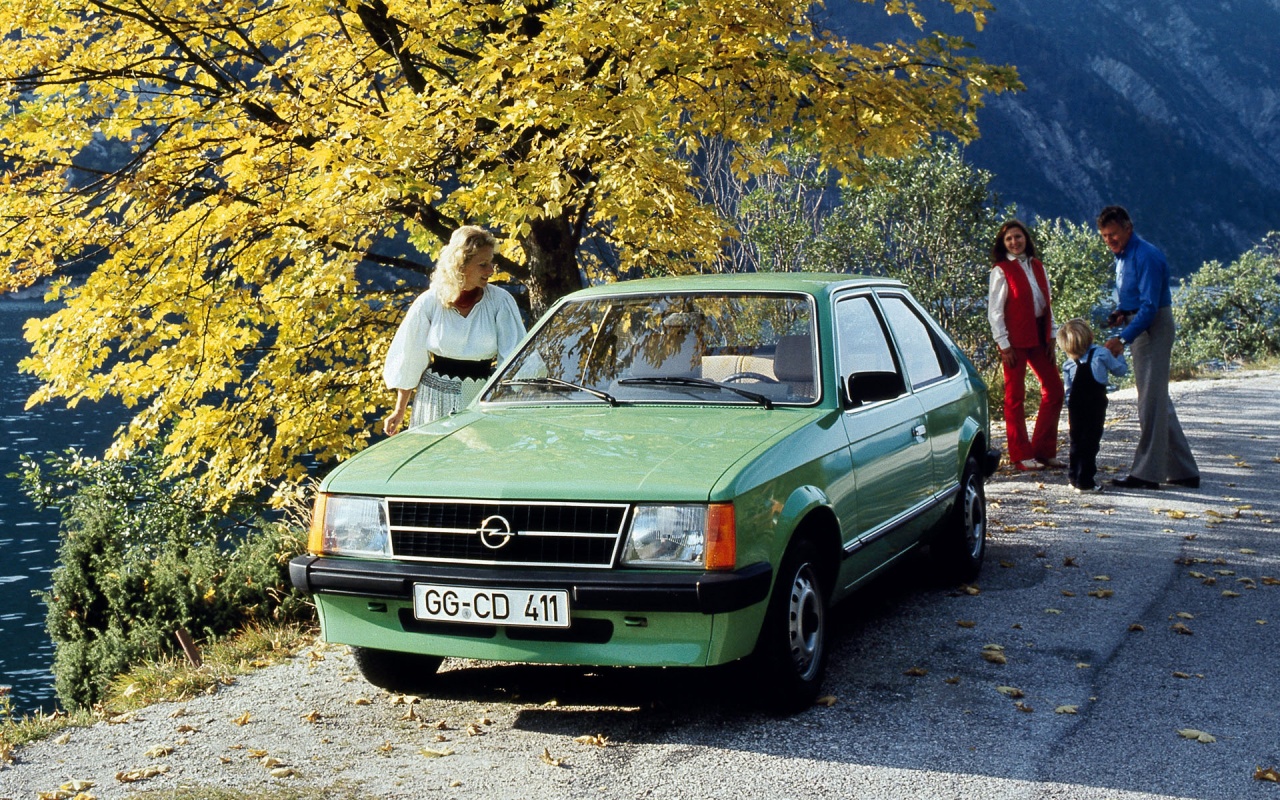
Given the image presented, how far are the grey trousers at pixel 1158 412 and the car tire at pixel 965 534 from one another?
2.67 meters

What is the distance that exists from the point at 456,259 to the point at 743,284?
1.45 meters

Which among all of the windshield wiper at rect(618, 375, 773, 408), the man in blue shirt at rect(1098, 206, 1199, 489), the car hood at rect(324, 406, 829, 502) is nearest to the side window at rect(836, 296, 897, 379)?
the windshield wiper at rect(618, 375, 773, 408)

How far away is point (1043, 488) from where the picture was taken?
10.1 m

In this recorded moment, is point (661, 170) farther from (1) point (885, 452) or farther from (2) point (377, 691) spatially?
(2) point (377, 691)

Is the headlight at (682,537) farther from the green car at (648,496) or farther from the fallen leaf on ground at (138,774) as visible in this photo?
the fallen leaf on ground at (138,774)

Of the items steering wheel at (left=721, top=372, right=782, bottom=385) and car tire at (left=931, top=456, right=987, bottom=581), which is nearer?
steering wheel at (left=721, top=372, right=782, bottom=385)

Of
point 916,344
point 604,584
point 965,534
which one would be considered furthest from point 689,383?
point 965,534

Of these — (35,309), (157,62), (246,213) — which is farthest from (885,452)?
(35,309)

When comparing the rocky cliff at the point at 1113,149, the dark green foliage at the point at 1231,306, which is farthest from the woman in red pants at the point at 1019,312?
the rocky cliff at the point at 1113,149

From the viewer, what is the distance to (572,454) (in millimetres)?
4629

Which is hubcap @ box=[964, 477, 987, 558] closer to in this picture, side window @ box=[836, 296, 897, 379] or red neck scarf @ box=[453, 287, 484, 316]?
side window @ box=[836, 296, 897, 379]

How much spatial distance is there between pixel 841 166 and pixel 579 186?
2.21 meters

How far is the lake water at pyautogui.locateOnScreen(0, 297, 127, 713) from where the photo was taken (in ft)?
108

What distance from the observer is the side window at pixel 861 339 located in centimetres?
562
